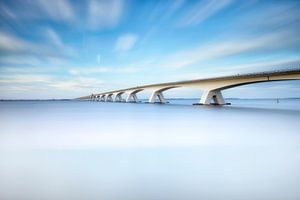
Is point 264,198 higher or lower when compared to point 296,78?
lower

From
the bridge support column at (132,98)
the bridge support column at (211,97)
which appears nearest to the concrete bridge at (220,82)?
the bridge support column at (211,97)

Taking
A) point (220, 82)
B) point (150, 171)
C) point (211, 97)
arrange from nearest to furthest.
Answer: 1. point (150, 171)
2. point (220, 82)
3. point (211, 97)

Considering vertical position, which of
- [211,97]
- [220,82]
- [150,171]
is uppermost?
[220,82]

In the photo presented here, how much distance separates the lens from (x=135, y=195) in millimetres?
3043

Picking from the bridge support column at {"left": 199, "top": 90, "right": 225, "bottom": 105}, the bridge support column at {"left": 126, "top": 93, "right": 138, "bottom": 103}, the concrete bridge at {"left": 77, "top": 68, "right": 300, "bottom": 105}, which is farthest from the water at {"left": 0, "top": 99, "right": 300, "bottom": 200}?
the bridge support column at {"left": 126, "top": 93, "right": 138, "bottom": 103}

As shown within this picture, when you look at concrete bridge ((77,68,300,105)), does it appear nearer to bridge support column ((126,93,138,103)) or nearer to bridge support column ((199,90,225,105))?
bridge support column ((199,90,225,105))

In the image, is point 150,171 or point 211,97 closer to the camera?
point 150,171

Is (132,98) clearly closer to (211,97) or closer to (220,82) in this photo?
(211,97)

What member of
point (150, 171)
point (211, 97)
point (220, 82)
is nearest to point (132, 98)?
point (211, 97)

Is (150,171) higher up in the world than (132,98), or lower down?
higher up

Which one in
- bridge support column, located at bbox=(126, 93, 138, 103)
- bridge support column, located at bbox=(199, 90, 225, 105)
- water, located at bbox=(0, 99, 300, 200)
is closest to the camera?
water, located at bbox=(0, 99, 300, 200)

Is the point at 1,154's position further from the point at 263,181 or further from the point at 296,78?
the point at 296,78

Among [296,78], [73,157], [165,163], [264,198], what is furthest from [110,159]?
[296,78]

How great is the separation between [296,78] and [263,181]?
83.2 ft
